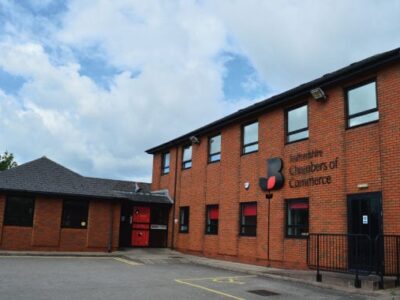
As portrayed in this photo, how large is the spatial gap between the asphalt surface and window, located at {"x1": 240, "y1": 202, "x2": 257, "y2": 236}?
8.36ft

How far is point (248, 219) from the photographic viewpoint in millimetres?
16656

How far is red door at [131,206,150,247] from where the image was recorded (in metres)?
22.3

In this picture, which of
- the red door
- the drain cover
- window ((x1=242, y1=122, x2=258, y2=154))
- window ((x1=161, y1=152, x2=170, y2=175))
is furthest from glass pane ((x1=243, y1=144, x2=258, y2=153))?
window ((x1=161, y1=152, x2=170, y2=175))

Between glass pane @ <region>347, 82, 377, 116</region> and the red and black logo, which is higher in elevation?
glass pane @ <region>347, 82, 377, 116</region>

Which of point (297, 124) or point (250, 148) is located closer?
point (297, 124)

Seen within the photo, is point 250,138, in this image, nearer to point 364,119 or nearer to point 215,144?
point 215,144

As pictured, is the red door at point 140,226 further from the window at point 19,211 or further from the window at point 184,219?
the window at point 19,211

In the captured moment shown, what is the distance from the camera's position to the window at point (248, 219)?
16.3 metres

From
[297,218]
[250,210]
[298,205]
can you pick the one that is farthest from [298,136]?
[250,210]

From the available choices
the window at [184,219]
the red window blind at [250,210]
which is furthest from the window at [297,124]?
the window at [184,219]

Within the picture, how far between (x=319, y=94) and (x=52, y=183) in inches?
486

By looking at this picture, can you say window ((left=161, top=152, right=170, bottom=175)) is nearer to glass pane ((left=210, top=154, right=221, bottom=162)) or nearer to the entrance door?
glass pane ((left=210, top=154, right=221, bottom=162))

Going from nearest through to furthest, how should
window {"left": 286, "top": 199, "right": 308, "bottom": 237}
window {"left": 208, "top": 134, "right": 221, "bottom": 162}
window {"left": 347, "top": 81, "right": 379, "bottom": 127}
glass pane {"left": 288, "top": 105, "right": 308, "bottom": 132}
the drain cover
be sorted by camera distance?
1. the drain cover
2. window {"left": 347, "top": 81, "right": 379, "bottom": 127}
3. window {"left": 286, "top": 199, "right": 308, "bottom": 237}
4. glass pane {"left": 288, "top": 105, "right": 308, "bottom": 132}
5. window {"left": 208, "top": 134, "right": 221, "bottom": 162}

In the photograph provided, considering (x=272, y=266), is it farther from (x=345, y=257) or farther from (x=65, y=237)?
(x=65, y=237)
